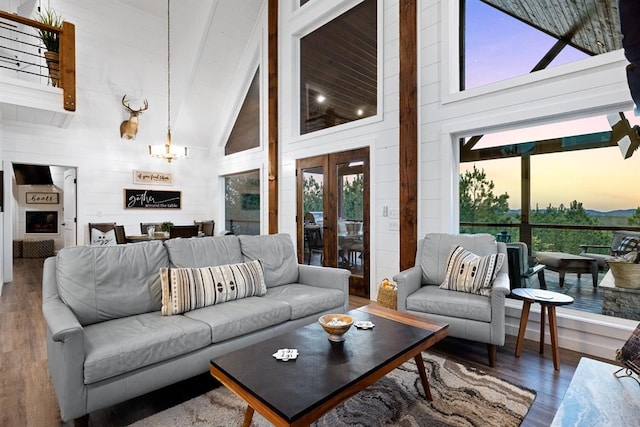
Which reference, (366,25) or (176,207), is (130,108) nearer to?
(176,207)

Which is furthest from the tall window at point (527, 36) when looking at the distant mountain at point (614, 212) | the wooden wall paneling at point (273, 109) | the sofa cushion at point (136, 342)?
the sofa cushion at point (136, 342)

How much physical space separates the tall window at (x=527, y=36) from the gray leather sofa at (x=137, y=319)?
289 centimetres

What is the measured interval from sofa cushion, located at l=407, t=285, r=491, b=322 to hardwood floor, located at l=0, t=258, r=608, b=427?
1.18 ft

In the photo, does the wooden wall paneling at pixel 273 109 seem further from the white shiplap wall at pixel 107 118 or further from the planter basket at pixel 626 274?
the planter basket at pixel 626 274

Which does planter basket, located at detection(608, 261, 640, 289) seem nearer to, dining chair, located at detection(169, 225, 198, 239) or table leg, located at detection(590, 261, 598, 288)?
table leg, located at detection(590, 261, 598, 288)

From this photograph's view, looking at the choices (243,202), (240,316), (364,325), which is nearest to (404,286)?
(364,325)

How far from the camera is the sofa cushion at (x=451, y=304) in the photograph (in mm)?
2609

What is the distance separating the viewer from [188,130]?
753 centimetres

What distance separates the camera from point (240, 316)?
7.77 feet

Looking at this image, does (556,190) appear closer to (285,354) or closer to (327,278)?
(327,278)

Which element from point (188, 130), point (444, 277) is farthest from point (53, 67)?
point (444, 277)

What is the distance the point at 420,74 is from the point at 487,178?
144 cm

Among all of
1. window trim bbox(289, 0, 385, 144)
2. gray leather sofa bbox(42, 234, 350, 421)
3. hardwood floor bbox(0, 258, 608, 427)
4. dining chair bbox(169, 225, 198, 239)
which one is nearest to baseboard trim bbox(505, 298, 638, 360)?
hardwood floor bbox(0, 258, 608, 427)

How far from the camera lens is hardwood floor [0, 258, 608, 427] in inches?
76.7
